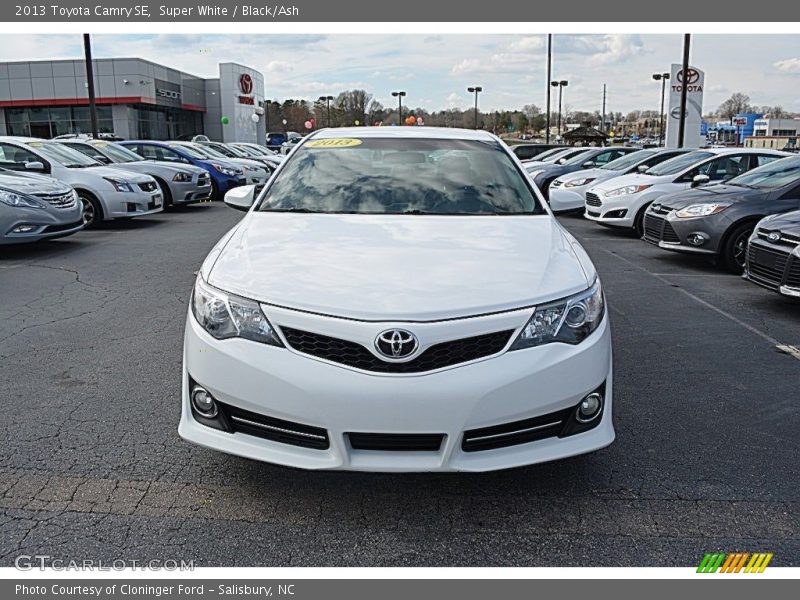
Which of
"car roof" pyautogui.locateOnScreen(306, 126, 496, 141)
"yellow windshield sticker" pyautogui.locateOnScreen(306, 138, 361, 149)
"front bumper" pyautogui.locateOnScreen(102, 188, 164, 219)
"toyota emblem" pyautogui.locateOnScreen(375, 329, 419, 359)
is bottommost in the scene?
"front bumper" pyautogui.locateOnScreen(102, 188, 164, 219)

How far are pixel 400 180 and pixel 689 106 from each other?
28575mm

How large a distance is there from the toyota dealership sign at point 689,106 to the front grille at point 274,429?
29.1 meters

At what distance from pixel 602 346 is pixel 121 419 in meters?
2.66

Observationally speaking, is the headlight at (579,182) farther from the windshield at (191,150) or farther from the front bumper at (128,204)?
the windshield at (191,150)

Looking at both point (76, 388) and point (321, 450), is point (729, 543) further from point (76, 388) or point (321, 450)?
point (76, 388)

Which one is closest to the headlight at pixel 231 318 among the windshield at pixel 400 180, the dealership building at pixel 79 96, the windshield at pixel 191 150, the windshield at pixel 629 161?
the windshield at pixel 400 180

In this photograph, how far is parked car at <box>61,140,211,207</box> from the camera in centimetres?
1462

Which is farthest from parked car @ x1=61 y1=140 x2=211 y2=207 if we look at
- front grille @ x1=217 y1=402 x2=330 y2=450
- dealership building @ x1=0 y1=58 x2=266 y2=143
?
dealership building @ x1=0 y1=58 x2=266 y2=143

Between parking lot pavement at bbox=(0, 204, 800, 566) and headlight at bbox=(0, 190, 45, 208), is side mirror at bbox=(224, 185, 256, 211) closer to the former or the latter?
parking lot pavement at bbox=(0, 204, 800, 566)

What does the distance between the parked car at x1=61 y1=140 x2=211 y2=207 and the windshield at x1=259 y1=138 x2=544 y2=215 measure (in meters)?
10.9

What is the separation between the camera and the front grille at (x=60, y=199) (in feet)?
31.5

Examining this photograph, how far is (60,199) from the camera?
385 inches

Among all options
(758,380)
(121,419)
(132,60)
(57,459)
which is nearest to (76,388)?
(121,419)

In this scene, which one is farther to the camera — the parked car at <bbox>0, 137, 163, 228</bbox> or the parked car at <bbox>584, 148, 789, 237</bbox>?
the parked car at <bbox>584, 148, 789, 237</bbox>
